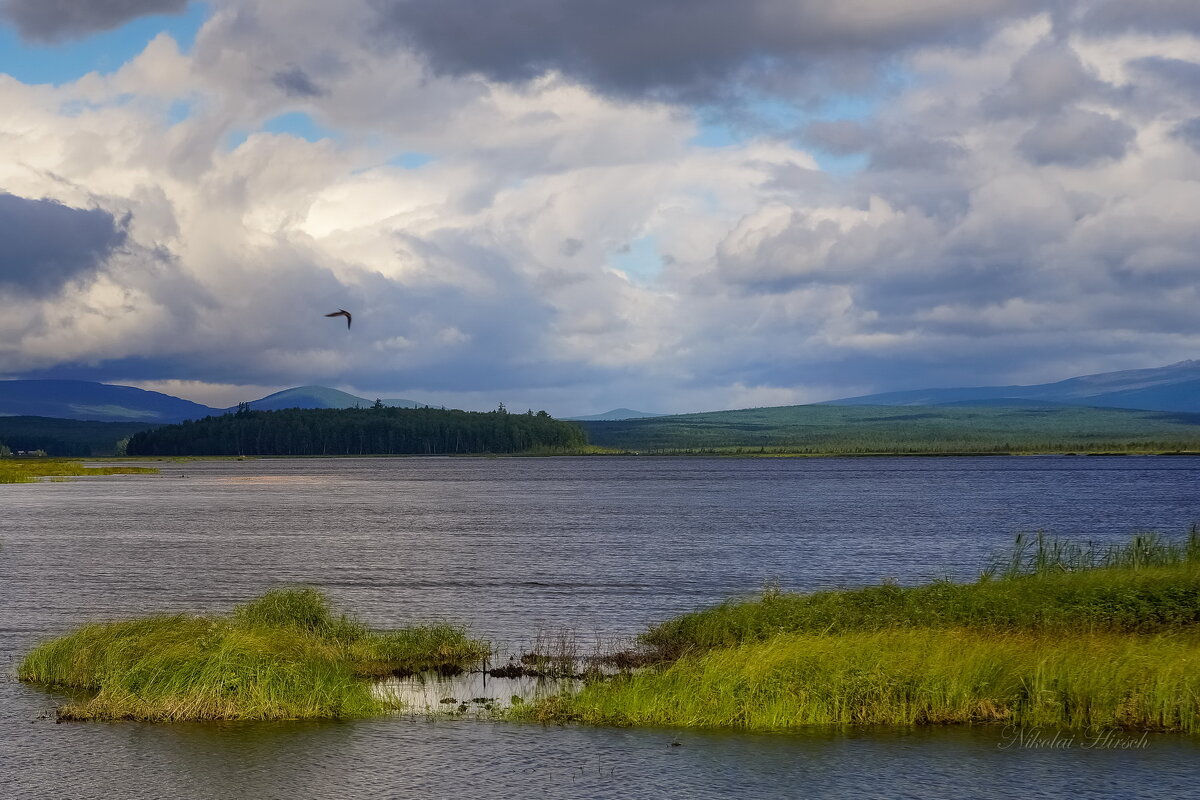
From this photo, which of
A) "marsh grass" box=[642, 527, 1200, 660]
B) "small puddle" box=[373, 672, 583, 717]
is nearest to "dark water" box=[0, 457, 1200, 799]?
"small puddle" box=[373, 672, 583, 717]

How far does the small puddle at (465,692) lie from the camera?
29.5m

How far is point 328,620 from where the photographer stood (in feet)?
121

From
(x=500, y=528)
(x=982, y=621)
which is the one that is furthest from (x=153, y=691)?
(x=500, y=528)

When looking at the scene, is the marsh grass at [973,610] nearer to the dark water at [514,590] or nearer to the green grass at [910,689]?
the green grass at [910,689]

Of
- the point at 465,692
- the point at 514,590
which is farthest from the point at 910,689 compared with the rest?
the point at 514,590

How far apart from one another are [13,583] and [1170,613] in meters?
53.2

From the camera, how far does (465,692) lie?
31.6m

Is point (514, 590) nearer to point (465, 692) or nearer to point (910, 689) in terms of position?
point (465, 692)

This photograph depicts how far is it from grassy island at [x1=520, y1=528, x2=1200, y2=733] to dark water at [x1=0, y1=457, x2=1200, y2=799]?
0.93 metres

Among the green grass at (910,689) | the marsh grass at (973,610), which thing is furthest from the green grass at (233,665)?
the marsh grass at (973,610)

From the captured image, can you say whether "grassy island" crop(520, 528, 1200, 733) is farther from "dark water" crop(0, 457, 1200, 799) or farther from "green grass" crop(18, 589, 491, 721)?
"green grass" crop(18, 589, 491, 721)

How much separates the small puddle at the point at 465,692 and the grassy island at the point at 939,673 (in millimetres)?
1607

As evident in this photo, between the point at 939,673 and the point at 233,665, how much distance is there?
57.2 feet

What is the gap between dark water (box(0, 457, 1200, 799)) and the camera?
23594mm
